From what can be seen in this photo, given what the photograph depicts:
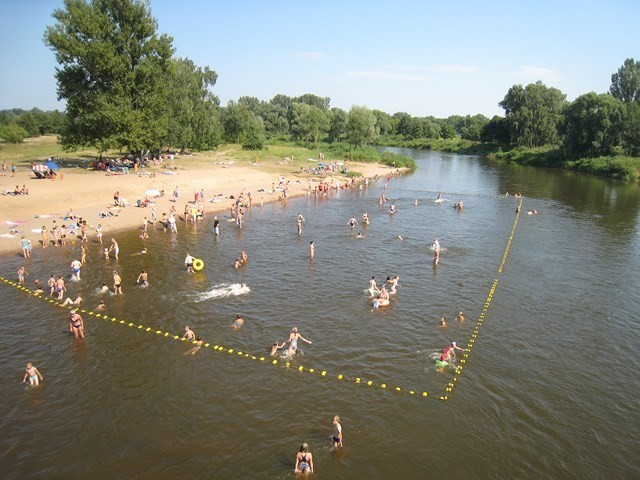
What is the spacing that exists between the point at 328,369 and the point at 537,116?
5412 inches

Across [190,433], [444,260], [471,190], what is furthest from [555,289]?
[471,190]

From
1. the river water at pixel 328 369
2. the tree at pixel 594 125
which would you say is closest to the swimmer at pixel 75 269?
the river water at pixel 328 369

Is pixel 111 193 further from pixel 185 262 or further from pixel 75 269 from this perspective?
pixel 75 269

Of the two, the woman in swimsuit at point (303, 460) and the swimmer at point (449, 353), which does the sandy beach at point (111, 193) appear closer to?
the woman in swimsuit at point (303, 460)

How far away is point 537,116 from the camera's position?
134375 millimetres

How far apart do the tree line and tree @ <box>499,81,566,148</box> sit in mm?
295

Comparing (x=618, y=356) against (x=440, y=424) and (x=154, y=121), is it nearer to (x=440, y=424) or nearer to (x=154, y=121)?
(x=440, y=424)

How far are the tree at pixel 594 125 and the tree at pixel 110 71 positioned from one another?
91.6 meters

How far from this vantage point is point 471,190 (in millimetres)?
77125

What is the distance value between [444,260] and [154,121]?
43.7 m

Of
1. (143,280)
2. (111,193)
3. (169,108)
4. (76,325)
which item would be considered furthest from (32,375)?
(169,108)

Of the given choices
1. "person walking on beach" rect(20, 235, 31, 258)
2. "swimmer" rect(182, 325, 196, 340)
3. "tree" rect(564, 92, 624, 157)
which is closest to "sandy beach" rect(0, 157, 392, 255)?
"person walking on beach" rect(20, 235, 31, 258)

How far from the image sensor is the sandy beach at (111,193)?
1582 inches

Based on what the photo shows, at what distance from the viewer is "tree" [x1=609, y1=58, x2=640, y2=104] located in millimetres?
113812
